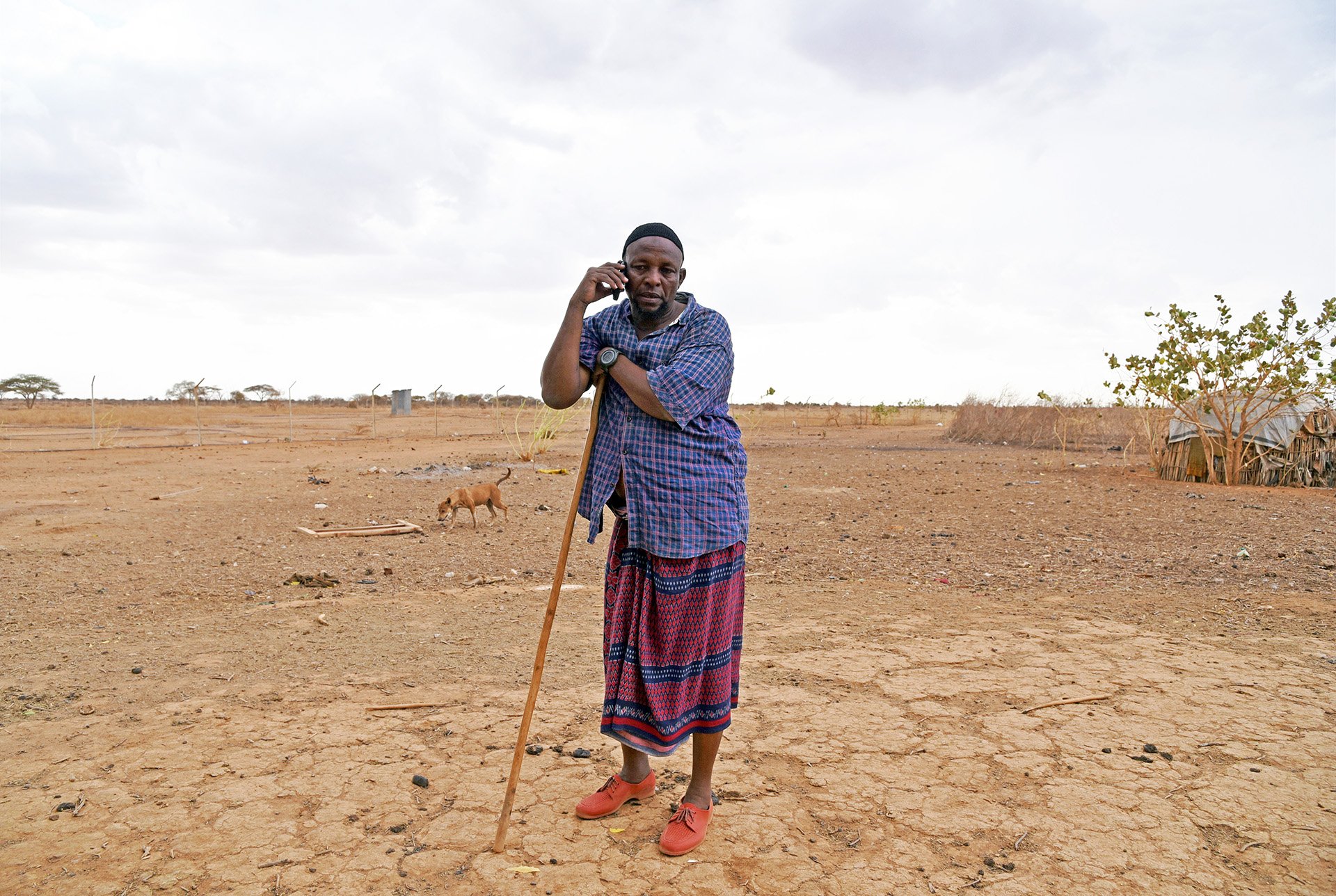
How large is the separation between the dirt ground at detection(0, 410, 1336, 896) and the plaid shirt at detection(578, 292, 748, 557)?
3.16ft

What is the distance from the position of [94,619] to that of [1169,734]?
18.2ft

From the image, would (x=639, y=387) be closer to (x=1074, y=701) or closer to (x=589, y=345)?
(x=589, y=345)

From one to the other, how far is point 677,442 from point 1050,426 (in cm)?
2061

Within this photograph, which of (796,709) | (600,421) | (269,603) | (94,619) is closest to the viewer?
(600,421)

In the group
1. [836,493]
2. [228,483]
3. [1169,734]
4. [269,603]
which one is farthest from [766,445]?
[1169,734]

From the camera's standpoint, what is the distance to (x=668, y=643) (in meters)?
2.48

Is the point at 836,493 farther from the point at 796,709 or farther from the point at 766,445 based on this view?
the point at 766,445

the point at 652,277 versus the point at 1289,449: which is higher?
the point at 652,277

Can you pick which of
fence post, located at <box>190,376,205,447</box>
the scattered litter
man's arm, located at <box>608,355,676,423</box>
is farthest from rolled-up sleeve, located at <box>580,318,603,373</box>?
fence post, located at <box>190,376,205,447</box>

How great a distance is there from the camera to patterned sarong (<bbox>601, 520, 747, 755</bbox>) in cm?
247

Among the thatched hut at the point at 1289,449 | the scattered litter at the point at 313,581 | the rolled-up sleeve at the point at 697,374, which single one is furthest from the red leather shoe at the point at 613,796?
the thatched hut at the point at 1289,449

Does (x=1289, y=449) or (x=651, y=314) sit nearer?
(x=651, y=314)

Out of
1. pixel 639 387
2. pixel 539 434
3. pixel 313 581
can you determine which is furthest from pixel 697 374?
pixel 539 434

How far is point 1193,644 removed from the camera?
4.58 metres
